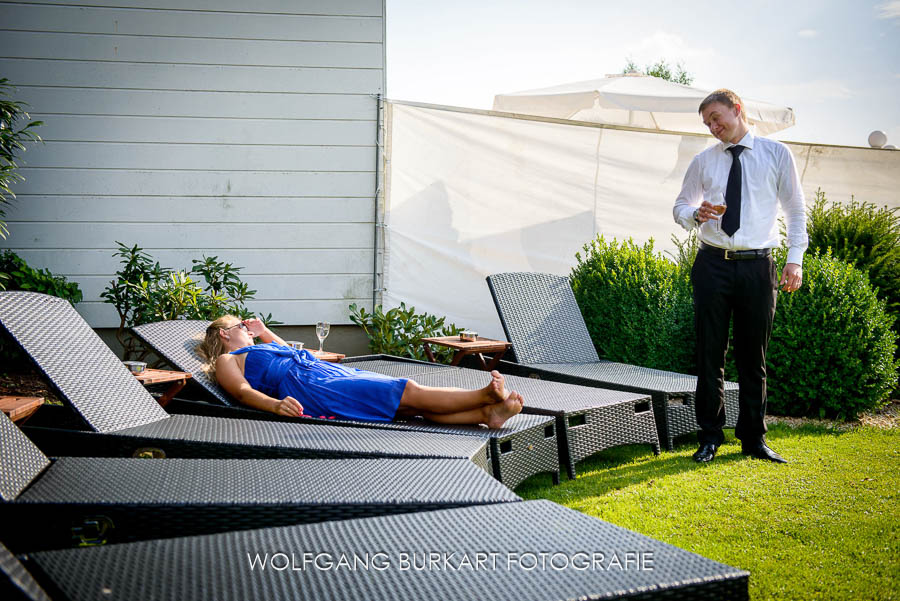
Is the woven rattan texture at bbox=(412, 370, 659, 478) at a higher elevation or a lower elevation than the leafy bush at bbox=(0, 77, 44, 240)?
lower

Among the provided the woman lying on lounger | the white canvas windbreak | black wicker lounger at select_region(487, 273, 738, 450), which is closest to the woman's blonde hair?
the woman lying on lounger

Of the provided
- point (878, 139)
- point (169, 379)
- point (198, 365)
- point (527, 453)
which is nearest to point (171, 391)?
point (169, 379)

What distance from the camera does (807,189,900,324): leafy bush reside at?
6094 millimetres

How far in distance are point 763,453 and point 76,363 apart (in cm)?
346

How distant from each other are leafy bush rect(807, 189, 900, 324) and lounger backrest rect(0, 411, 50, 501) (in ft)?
19.3

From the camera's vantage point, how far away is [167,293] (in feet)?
18.2

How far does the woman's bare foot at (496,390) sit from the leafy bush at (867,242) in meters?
4.24

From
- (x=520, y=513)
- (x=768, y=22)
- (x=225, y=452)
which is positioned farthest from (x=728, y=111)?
(x=768, y=22)

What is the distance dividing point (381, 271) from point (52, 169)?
119 inches

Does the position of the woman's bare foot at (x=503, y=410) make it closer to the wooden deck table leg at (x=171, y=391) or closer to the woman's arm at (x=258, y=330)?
the wooden deck table leg at (x=171, y=391)

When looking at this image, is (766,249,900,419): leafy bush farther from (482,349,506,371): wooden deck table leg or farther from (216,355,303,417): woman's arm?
(216,355,303,417): woman's arm

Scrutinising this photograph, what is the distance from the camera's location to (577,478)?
3617mm

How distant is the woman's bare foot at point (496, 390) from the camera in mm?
3016

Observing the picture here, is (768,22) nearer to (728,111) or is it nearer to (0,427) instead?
(728,111)
